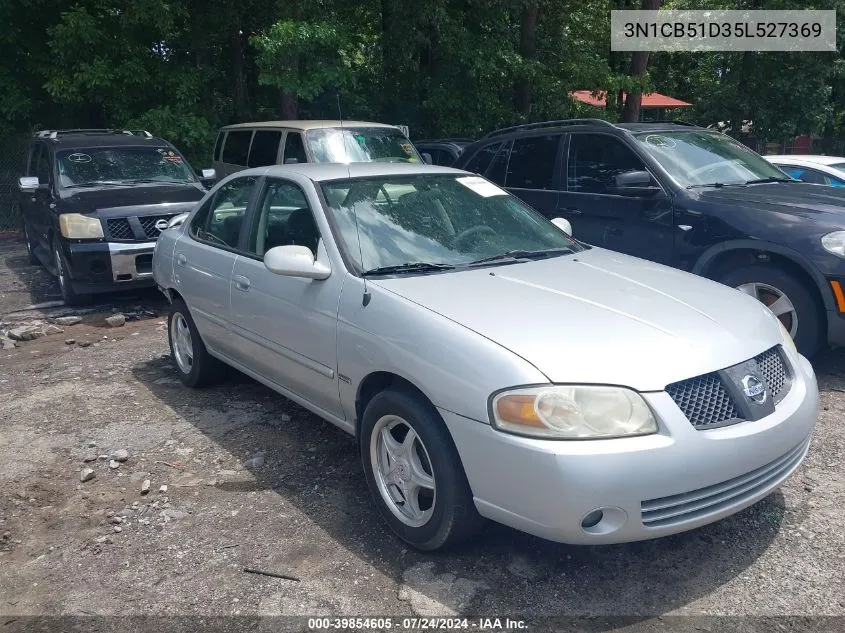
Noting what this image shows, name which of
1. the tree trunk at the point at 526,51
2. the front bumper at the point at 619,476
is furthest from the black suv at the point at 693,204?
the tree trunk at the point at 526,51

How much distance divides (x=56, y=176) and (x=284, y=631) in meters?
7.67

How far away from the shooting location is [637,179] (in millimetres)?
6160

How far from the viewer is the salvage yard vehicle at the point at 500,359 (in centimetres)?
289

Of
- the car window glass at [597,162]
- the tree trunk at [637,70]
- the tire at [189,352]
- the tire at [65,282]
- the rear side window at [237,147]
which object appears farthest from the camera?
the tree trunk at [637,70]

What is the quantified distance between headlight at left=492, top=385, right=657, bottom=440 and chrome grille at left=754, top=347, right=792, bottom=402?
76 cm

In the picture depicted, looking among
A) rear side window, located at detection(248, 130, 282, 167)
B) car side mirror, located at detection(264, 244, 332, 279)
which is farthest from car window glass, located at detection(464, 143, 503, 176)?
car side mirror, located at detection(264, 244, 332, 279)

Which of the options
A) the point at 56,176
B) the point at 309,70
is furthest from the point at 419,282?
the point at 309,70

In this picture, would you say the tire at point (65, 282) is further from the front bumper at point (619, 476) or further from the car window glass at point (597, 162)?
the front bumper at point (619, 476)

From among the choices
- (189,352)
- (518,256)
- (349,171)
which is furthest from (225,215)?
(518,256)

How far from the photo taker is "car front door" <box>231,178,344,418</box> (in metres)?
3.92

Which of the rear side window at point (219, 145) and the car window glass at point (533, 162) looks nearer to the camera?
the car window glass at point (533, 162)

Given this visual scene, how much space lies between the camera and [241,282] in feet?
15.3

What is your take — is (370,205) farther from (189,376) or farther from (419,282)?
(189,376)

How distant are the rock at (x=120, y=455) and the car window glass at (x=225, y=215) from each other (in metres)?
1.43
